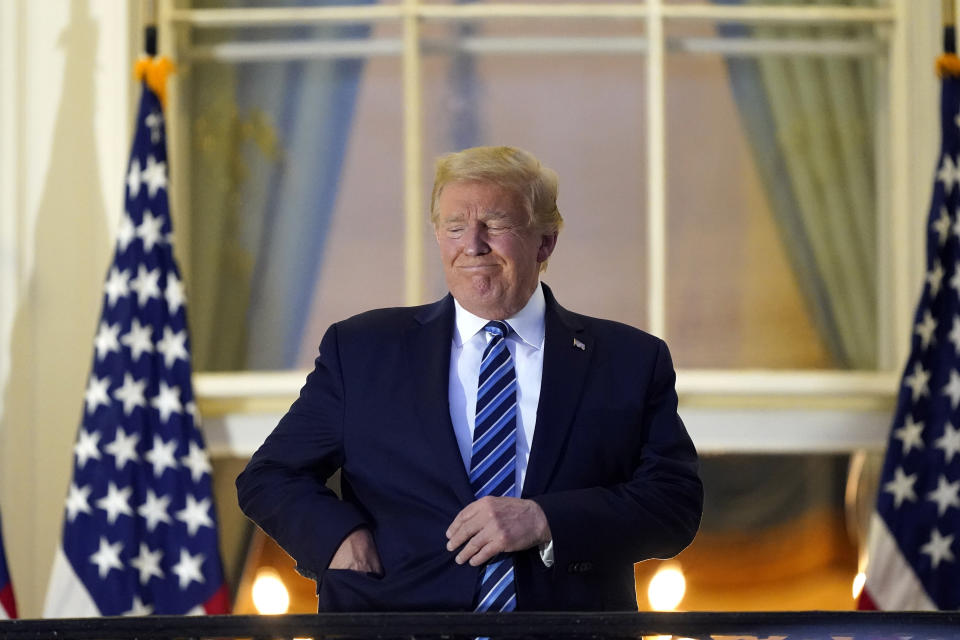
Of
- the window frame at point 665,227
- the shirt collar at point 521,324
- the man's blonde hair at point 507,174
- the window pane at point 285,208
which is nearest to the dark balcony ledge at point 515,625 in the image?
the shirt collar at point 521,324

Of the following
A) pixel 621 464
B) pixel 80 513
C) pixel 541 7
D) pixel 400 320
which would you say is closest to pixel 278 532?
pixel 400 320

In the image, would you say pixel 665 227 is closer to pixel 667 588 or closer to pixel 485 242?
pixel 667 588

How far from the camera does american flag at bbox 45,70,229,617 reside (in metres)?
4.03

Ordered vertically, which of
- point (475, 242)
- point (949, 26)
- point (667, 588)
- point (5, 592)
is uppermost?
point (949, 26)

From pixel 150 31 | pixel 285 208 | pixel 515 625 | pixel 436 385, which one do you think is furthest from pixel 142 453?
pixel 515 625

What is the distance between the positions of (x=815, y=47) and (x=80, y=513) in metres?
3.21

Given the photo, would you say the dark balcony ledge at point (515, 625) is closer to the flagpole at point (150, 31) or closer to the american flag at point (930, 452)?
the american flag at point (930, 452)

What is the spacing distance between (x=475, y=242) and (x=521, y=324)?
0.18m

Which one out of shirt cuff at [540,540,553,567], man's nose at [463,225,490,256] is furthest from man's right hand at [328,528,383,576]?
man's nose at [463,225,490,256]

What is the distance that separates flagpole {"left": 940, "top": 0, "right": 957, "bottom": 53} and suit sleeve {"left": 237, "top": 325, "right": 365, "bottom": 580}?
3.01 metres

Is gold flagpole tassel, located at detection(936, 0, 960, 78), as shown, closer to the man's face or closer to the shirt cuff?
the man's face

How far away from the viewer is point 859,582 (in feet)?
14.5

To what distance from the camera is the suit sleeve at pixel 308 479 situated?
6.41 feet

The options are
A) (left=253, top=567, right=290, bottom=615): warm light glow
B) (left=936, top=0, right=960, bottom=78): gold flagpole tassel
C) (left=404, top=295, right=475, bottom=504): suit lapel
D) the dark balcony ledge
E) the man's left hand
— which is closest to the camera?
the dark balcony ledge
